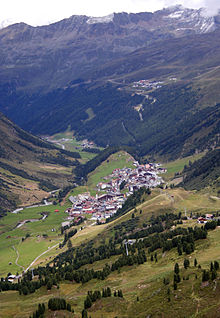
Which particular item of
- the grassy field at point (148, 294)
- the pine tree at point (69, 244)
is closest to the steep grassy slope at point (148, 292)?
the grassy field at point (148, 294)

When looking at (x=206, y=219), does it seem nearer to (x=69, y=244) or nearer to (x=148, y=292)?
(x=69, y=244)

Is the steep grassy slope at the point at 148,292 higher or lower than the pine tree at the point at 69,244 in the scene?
lower

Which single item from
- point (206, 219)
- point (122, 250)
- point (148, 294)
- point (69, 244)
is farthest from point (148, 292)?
point (69, 244)

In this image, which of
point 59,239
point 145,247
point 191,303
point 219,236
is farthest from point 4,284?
point 59,239

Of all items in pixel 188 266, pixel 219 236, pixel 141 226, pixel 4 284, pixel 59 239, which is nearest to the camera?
pixel 188 266

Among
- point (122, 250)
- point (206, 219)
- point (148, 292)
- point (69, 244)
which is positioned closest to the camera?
point (148, 292)

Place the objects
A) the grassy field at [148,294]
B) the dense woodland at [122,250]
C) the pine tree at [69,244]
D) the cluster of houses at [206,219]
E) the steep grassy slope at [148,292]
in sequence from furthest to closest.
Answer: the pine tree at [69,244]
the cluster of houses at [206,219]
the dense woodland at [122,250]
the steep grassy slope at [148,292]
the grassy field at [148,294]

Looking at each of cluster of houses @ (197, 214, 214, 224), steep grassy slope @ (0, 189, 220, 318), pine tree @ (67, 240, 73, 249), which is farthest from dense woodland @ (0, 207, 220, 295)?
cluster of houses @ (197, 214, 214, 224)

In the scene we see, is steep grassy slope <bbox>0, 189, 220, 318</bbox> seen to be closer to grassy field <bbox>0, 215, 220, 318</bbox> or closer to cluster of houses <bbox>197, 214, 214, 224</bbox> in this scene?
grassy field <bbox>0, 215, 220, 318</bbox>

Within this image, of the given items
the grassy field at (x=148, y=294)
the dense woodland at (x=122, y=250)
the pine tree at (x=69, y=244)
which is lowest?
the grassy field at (x=148, y=294)

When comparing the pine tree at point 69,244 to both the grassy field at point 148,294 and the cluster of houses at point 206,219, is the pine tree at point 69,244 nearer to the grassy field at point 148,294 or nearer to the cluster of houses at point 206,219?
the cluster of houses at point 206,219

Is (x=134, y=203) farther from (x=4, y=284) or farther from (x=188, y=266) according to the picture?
(x=188, y=266)
